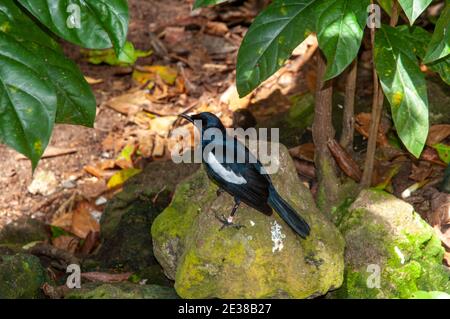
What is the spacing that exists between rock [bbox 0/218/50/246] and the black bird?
1.56m

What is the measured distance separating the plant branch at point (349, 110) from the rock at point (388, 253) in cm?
57

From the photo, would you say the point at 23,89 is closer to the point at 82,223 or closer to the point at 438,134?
the point at 82,223

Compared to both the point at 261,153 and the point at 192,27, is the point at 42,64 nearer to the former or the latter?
the point at 261,153

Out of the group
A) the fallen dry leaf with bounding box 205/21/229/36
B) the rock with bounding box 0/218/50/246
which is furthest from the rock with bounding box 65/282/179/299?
the fallen dry leaf with bounding box 205/21/229/36

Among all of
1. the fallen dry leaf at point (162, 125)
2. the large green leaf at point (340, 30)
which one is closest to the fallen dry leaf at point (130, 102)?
the fallen dry leaf at point (162, 125)

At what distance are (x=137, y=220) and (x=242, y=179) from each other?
111 cm

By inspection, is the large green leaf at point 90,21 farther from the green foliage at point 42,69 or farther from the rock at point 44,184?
the rock at point 44,184

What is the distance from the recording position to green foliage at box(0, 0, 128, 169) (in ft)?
8.16

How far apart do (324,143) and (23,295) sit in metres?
2.04

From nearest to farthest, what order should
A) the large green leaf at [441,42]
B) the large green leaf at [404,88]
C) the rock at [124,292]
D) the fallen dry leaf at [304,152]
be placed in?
the large green leaf at [441,42] < the large green leaf at [404,88] < the rock at [124,292] < the fallen dry leaf at [304,152]

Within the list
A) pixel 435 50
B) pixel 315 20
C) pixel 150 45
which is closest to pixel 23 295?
pixel 315 20

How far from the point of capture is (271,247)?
366cm

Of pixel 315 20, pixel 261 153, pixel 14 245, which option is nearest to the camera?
pixel 315 20

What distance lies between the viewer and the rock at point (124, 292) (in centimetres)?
371
